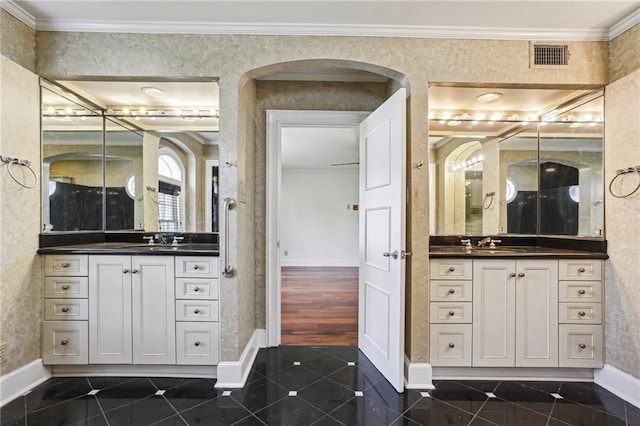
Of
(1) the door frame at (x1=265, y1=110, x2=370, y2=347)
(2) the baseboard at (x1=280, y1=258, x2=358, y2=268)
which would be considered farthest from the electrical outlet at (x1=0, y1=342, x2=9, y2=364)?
(2) the baseboard at (x1=280, y1=258, x2=358, y2=268)

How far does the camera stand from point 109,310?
2.13 meters

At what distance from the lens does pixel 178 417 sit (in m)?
1.77

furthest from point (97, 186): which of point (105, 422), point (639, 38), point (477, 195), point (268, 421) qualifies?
point (639, 38)

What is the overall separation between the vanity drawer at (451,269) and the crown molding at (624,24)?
1.90 m

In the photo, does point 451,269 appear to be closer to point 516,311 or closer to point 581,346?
point 516,311

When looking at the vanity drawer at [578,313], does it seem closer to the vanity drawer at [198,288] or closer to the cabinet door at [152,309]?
the vanity drawer at [198,288]

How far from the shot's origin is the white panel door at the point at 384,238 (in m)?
2.00

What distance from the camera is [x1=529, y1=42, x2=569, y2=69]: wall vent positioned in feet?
7.02

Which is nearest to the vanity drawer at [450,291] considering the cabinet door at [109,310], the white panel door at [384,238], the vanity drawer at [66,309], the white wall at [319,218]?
the white panel door at [384,238]

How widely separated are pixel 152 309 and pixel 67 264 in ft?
2.30

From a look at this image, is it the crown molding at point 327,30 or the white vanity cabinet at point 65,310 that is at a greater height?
the crown molding at point 327,30

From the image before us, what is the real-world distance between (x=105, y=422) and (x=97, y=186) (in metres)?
2.01

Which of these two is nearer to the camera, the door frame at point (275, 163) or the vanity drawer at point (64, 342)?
the vanity drawer at point (64, 342)

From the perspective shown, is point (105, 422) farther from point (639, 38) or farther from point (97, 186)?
point (639, 38)
